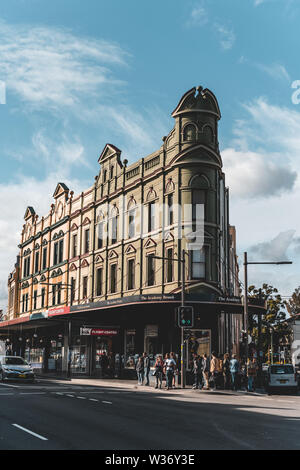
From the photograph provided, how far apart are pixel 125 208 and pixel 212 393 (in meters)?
A: 17.6

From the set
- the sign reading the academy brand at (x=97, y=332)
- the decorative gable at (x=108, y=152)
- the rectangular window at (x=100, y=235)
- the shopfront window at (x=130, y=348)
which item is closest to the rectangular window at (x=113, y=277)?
the rectangular window at (x=100, y=235)

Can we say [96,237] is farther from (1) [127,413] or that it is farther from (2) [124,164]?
(1) [127,413]

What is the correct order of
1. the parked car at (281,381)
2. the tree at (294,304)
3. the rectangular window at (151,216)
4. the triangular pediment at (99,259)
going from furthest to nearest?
the tree at (294,304)
the triangular pediment at (99,259)
the rectangular window at (151,216)
the parked car at (281,381)

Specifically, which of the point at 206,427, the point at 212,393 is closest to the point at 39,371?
the point at 212,393

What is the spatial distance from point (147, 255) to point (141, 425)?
24.5m

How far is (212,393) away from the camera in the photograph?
26.9 m

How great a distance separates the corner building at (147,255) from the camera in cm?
3447

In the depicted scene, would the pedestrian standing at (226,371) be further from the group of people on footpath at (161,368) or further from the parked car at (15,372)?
the parked car at (15,372)

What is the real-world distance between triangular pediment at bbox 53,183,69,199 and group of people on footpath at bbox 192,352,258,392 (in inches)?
1075

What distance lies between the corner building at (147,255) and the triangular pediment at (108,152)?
3.1 inches

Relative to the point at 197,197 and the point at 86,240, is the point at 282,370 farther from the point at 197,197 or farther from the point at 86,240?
the point at 86,240

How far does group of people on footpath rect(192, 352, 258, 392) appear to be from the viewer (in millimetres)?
28062

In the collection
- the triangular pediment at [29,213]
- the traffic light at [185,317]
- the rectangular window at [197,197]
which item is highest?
the triangular pediment at [29,213]

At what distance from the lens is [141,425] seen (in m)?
13.6
